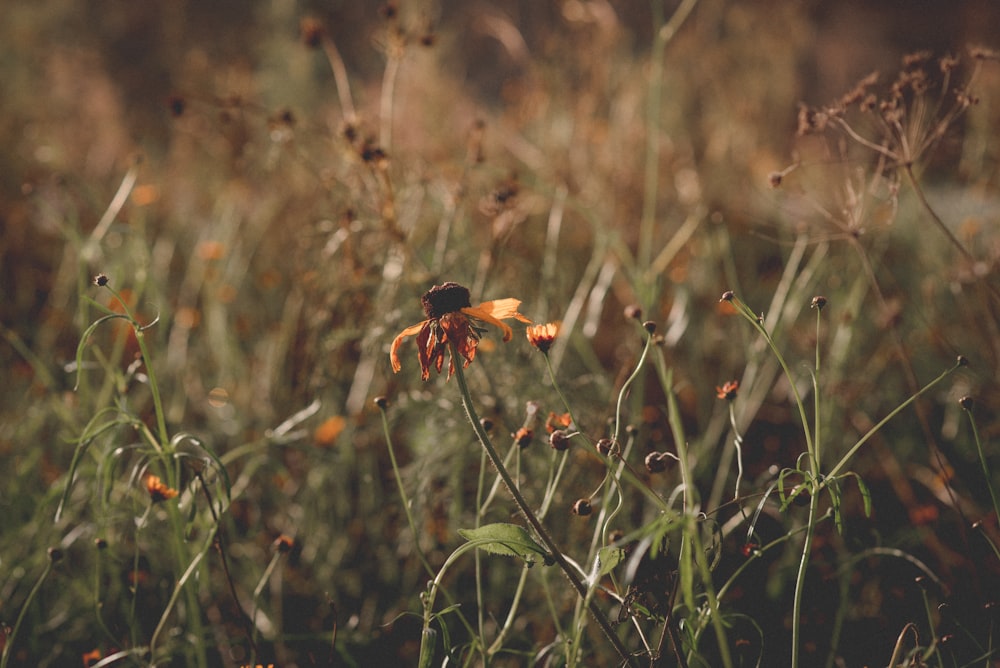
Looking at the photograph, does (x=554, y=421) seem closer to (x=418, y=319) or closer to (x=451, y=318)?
(x=451, y=318)

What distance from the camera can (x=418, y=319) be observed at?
125cm

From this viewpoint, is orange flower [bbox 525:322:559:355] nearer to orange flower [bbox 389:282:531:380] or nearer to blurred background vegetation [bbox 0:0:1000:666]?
orange flower [bbox 389:282:531:380]

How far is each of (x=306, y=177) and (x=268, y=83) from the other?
2.86 m

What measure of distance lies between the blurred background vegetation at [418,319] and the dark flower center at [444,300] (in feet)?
1.29

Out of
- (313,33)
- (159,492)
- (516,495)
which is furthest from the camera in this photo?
(313,33)

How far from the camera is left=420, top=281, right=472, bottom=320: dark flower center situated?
694mm

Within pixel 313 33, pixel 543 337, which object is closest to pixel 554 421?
pixel 543 337

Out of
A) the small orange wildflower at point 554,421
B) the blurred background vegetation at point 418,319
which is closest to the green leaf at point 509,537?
the small orange wildflower at point 554,421

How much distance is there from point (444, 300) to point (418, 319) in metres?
0.56

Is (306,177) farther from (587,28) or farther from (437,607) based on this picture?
(437,607)

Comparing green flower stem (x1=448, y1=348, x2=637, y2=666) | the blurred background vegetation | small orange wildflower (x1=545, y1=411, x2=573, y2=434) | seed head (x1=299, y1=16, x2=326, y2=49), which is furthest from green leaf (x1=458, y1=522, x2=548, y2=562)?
seed head (x1=299, y1=16, x2=326, y2=49)

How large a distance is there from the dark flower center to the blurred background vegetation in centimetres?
39

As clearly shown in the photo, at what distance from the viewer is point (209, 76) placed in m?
3.19

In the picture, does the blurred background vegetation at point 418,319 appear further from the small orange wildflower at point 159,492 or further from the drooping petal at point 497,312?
the drooping petal at point 497,312
